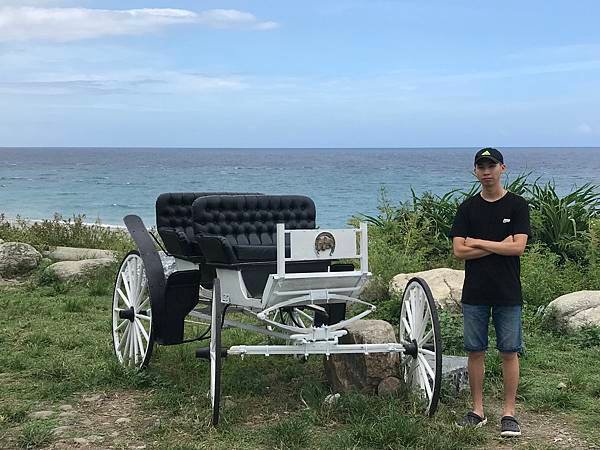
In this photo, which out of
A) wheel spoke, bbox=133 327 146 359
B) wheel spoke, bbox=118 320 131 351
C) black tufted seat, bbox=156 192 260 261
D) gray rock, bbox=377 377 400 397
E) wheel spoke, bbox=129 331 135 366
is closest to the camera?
gray rock, bbox=377 377 400 397

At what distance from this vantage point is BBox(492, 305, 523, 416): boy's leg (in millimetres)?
5426

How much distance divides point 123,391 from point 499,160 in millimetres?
3431

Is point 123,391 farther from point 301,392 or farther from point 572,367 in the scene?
point 572,367

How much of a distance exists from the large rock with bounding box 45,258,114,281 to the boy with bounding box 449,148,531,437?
7545mm

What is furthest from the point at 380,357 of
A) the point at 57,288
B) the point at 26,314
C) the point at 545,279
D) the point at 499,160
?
the point at 57,288

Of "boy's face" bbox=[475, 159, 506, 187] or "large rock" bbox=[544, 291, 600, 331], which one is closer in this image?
"boy's face" bbox=[475, 159, 506, 187]

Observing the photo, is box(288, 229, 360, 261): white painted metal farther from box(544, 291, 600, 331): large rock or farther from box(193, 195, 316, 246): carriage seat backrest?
box(544, 291, 600, 331): large rock

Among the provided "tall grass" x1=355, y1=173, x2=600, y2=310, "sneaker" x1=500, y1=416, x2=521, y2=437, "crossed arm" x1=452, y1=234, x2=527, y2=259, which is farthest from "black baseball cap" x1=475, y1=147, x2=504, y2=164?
"tall grass" x1=355, y1=173, x2=600, y2=310

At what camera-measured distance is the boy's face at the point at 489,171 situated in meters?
5.36

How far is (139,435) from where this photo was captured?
5523 millimetres

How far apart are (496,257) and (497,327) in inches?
19.3

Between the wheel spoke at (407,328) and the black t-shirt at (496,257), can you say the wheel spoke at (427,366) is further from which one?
the black t-shirt at (496,257)

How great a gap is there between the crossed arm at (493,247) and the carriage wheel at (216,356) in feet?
5.70

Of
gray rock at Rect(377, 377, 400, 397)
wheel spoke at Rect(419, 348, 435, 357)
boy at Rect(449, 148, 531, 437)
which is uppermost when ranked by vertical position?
boy at Rect(449, 148, 531, 437)
